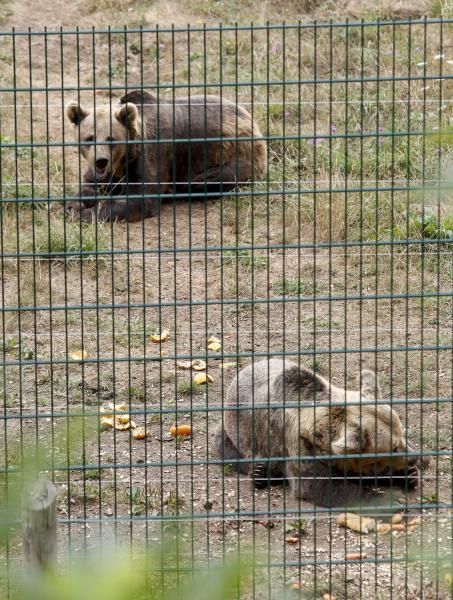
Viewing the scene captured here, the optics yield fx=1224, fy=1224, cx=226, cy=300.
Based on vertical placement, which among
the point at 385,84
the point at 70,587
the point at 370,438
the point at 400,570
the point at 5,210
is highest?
the point at 385,84

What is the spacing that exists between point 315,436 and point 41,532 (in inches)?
94.2

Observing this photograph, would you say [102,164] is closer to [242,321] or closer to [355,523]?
[242,321]

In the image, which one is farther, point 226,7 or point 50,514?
point 226,7

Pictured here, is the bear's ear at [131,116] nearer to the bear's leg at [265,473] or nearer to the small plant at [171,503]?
the bear's leg at [265,473]

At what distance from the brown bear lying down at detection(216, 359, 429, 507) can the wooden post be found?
2031mm

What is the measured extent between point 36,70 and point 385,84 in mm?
4231

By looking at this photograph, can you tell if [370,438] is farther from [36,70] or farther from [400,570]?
[36,70]

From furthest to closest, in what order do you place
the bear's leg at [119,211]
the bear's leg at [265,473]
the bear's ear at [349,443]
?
1. the bear's leg at [119,211]
2. the bear's leg at [265,473]
3. the bear's ear at [349,443]

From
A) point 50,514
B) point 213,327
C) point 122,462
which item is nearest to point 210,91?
point 213,327

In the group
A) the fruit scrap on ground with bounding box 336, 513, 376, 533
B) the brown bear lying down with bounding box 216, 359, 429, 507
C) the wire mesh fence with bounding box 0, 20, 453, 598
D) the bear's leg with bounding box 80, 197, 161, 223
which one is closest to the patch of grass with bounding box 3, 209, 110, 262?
the wire mesh fence with bounding box 0, 20, 453, 598

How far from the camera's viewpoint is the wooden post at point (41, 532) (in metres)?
3.54

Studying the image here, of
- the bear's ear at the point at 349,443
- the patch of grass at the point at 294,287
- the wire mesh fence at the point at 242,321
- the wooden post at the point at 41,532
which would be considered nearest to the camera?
the wooden post at the point at 41,532

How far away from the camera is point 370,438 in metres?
5.72

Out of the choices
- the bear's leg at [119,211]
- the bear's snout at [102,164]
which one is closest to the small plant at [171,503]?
the bear's leg at [119,211]
